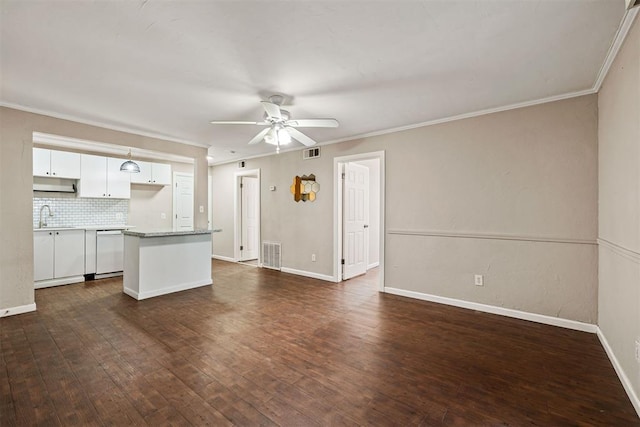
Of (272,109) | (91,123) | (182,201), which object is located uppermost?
(91,123)

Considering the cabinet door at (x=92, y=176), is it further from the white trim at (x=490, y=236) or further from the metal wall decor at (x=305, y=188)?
the white trim at (x=490, y=236)

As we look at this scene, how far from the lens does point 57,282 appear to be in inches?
185

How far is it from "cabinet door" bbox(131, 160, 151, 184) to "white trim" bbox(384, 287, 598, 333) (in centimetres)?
521

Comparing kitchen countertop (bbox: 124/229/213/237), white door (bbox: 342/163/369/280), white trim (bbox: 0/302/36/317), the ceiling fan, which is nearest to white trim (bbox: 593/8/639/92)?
the ceiling fan

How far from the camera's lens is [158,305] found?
378 centimetres

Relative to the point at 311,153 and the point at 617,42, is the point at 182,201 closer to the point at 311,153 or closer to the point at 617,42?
the point at 311,153

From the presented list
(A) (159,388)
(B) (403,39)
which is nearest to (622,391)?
(B) (403,39)

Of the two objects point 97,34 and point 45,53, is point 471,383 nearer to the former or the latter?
point 97,34

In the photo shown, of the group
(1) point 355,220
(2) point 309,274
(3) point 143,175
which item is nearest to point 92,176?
(3) point 143,175

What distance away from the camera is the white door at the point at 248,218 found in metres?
7.00

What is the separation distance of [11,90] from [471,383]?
16.5 ft

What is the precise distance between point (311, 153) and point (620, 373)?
4.60m

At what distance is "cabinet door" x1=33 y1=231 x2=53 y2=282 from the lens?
14.7 feet

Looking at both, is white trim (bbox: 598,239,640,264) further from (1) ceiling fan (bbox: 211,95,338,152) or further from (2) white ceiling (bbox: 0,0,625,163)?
(1) ceiling fan (bbox: 211,95,338,152)
